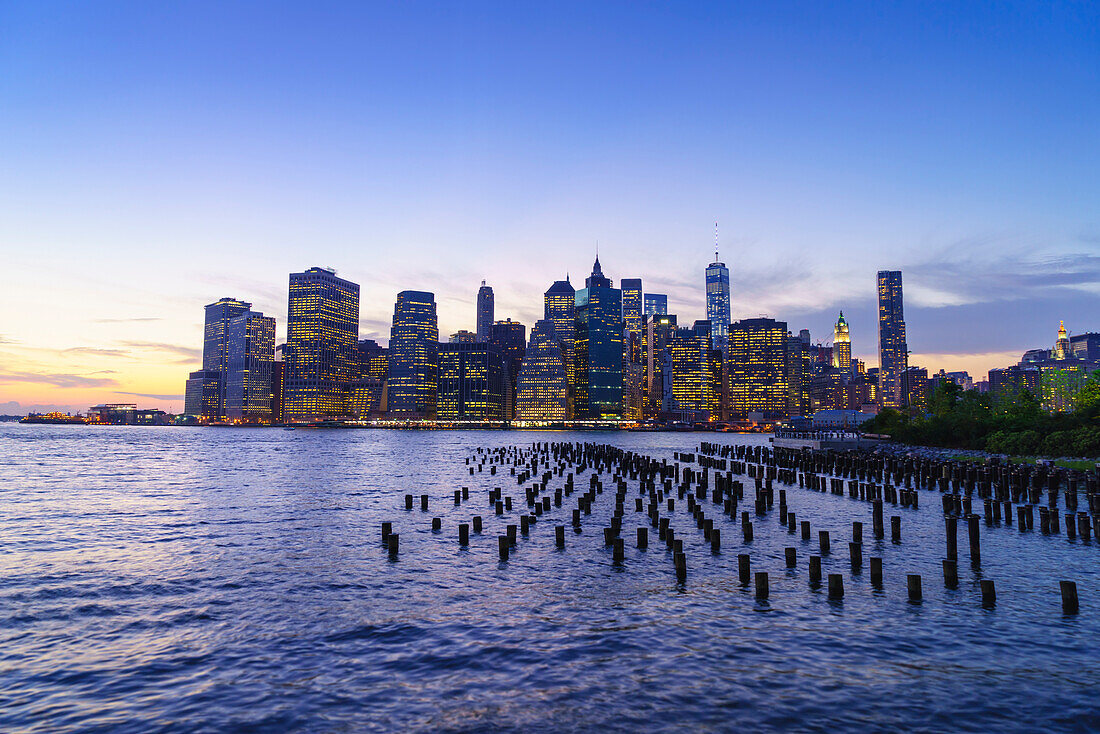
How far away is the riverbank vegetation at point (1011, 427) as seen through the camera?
58156mm

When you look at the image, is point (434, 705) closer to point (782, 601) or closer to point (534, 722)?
point (534, 722)

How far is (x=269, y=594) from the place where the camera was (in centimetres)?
1986

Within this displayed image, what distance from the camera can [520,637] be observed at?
15.9 metres

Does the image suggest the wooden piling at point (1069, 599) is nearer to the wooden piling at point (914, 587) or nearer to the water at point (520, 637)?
the water at point (520, 637)

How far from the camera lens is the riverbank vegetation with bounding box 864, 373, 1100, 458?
58.2m

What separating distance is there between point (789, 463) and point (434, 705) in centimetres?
6718

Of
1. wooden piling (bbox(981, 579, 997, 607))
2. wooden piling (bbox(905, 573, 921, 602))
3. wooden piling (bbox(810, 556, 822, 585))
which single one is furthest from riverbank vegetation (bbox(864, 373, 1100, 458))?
wooden piling (bbox(810, 556, 822, 585))

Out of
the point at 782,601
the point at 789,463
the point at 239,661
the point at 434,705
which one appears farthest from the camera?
the point at 789,463

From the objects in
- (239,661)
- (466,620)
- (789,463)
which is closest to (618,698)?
(466,620)

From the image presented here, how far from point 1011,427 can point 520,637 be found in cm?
7836

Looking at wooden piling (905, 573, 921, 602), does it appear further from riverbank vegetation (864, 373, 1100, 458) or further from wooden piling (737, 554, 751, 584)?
riverbank vegetation (864, 373, 1100, 458)

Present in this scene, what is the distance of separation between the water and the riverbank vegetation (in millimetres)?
38603

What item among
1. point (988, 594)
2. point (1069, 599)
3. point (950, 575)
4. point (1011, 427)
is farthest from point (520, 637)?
point (1011, 427)

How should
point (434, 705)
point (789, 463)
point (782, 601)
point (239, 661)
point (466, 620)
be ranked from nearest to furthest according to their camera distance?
point (434, 705) < point (239, 661) < point (466, 620) < point (782, 601) < point (789, 463)
